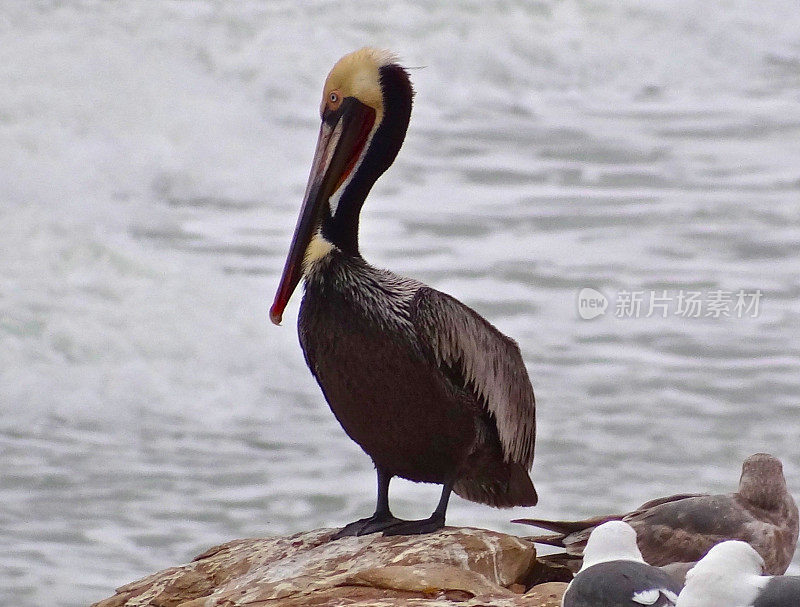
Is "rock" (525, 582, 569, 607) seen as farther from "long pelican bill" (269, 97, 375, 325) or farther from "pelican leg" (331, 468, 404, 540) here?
"long pelican bill" (269, 97, 375, 325)

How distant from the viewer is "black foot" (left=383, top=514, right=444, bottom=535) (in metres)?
6.06

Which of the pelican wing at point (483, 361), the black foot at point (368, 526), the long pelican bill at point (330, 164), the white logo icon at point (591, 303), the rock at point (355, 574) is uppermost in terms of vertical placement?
the long pelican bill at point (330, 164)

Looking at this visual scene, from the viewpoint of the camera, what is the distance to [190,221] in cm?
1766

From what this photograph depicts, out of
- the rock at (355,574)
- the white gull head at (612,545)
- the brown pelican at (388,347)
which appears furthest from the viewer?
the brown pelican at (388,347)

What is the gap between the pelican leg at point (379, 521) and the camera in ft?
20.2

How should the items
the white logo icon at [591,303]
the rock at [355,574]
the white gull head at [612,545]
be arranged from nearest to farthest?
the white gull head at [612,545] → the rock at [355,574] → the white logo icon at [591,303]

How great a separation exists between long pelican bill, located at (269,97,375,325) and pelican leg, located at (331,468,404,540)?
823 millimetres

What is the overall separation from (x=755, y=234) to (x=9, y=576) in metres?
8.57

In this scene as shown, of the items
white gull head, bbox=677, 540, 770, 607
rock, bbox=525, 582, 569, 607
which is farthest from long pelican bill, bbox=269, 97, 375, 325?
white gull head, bbox=677, 540, 770, 607

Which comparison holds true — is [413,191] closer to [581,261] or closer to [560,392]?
[581,261]

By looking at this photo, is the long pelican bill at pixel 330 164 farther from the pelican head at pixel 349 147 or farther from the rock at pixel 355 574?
the rock at pixel 355 574

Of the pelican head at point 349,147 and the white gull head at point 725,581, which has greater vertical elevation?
the pelican head at point 349,147

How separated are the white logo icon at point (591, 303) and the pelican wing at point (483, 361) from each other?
825 centimetres

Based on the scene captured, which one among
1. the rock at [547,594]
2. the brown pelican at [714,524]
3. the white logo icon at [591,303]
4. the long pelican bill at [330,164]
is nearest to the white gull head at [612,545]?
the rock at [547,594]
